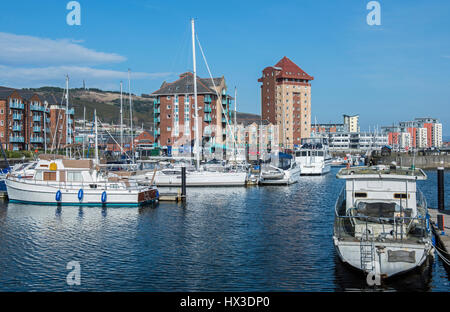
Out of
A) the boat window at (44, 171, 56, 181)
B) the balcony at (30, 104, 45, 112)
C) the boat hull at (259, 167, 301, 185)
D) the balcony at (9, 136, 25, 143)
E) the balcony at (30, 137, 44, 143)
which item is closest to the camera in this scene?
the boat window at (44, 171, 56, 181)

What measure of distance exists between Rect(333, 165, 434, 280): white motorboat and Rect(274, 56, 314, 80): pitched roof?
435 feet

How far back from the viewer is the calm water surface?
2036 cm

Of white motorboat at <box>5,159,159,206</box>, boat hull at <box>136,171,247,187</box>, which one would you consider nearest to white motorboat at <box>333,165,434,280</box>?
white motorboat at <box>5,159,159,206</box>

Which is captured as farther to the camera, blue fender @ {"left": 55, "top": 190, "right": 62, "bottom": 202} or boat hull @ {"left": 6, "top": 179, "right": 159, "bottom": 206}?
blue fender @ {"left": 55, "top": 190, "right": 62, "bottom": 202}

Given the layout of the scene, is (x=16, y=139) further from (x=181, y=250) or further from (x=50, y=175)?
(x=181, y=250)

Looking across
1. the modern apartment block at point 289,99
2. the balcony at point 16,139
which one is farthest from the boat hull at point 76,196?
the modern apartment block at point 289,99

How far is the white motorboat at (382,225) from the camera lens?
1884 cm

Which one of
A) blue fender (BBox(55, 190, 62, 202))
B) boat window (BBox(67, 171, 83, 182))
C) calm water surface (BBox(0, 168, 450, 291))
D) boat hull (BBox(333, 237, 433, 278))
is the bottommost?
calm water surface (BBox(0, 168, 450, 291))

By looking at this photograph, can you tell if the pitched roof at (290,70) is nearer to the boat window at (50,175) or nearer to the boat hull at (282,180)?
the boat hull at (282,180)

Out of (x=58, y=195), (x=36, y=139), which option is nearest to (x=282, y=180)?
(x=58, y=195)

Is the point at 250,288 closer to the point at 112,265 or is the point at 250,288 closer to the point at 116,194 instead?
the point at 112,265

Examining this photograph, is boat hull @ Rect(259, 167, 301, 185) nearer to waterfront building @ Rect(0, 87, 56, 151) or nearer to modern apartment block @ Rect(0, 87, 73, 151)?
modern apartment block @ Rect(0, 87, 73, 151)

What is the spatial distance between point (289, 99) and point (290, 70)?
370 inches
